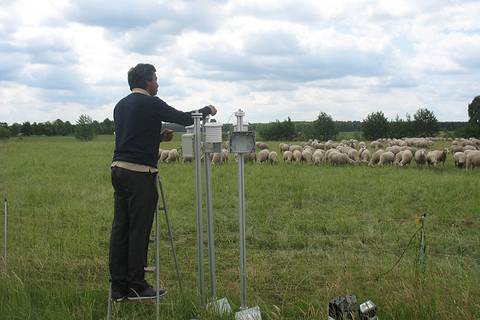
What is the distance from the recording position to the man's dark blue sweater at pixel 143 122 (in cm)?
514

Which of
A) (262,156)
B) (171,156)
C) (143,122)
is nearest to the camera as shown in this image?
(143,122)

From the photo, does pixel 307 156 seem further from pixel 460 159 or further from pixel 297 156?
pixel 460 159

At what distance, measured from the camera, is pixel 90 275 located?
652 centimetres

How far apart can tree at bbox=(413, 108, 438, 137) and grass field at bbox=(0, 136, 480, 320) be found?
70093 millimetres

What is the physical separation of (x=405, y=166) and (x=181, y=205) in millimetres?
17299

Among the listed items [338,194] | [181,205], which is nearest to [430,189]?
[338,194]

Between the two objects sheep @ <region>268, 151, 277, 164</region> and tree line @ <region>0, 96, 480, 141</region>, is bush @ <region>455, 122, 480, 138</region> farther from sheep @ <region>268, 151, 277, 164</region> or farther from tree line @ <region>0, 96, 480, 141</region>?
sheep @ <region>268, 151, 277, 164</region>

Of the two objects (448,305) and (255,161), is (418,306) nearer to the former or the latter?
(448,305)

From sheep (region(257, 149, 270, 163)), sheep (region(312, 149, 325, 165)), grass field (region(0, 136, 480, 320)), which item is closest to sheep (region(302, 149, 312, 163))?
sheep (region(312, 149, 325, 165))

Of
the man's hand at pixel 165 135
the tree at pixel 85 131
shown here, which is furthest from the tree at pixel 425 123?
the man's hand at pixel 165 135

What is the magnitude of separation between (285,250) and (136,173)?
3744 mm

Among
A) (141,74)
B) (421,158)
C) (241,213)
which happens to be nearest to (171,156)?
(421,158)

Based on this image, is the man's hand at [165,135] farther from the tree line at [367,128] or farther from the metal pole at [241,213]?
the tree line at [367,128]

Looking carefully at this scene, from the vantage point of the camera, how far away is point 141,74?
532cm
